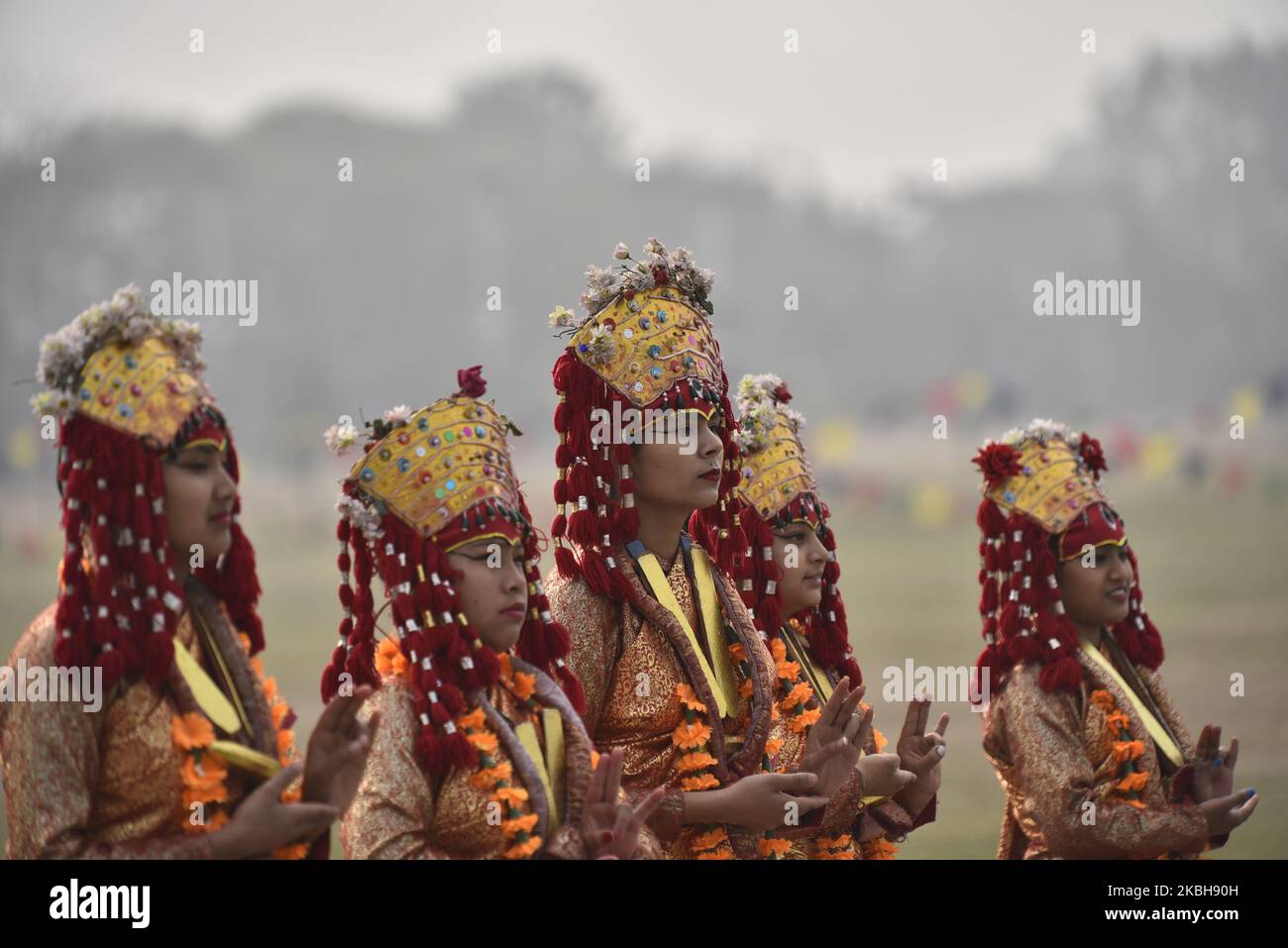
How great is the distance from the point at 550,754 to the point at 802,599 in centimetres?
140

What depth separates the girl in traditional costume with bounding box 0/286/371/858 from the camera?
10.0ft

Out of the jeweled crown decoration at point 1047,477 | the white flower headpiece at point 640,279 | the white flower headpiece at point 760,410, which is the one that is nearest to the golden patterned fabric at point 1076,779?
the jeweled crown decoration at point 1047,477

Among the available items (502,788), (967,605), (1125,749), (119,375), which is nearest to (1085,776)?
(1125,749)

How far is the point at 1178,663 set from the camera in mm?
11000

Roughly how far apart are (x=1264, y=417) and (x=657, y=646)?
10.2m

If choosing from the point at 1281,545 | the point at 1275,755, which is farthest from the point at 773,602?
the point at 1281,545

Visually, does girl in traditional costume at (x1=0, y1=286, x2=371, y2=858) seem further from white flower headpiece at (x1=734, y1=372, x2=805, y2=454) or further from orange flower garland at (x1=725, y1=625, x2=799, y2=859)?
white flower headpiece at (x1=734, y1=372, x2=805, y2=454)

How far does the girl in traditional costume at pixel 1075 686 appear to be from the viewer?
4.62 meters

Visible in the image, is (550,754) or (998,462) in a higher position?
(998,462)

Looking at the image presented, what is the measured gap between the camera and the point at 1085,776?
462cm

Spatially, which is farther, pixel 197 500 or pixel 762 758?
pixel 762 758

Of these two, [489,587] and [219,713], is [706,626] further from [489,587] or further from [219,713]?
[219,713]

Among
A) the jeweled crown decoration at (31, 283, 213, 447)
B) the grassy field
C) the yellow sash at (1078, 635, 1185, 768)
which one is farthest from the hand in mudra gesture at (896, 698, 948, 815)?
the grassy field

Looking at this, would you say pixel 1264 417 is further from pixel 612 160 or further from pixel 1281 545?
pixel 612 160
